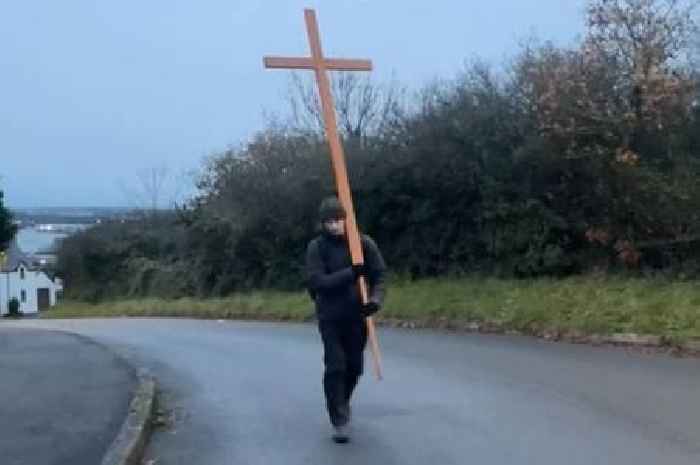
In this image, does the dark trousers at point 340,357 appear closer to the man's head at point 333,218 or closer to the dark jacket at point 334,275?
the dark jacket at point 334,275

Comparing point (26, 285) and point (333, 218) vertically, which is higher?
point (333, 218)

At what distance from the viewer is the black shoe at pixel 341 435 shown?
8.80 meters

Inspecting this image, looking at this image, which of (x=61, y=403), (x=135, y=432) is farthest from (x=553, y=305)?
(x=135, y=432)

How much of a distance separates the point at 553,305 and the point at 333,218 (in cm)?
924

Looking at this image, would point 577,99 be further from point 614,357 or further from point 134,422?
point 134,422

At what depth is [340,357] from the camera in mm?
8969

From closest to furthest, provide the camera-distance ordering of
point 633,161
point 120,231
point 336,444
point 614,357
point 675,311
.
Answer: point 336,444
point 614,357
point 675,311
point 633,161
point 120,231

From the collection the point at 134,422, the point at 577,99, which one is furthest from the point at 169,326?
the point at 134,422

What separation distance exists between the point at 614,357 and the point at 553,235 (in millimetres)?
8086

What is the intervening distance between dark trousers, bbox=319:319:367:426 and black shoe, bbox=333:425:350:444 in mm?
38

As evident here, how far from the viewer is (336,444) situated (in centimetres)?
875

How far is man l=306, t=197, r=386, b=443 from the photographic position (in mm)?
8898

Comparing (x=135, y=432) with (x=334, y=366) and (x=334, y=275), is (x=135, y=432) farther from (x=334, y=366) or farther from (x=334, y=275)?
(x=334, y=275)

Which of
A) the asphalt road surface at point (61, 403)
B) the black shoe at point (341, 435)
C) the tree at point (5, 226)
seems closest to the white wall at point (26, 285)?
the tree at point (5, 226)
